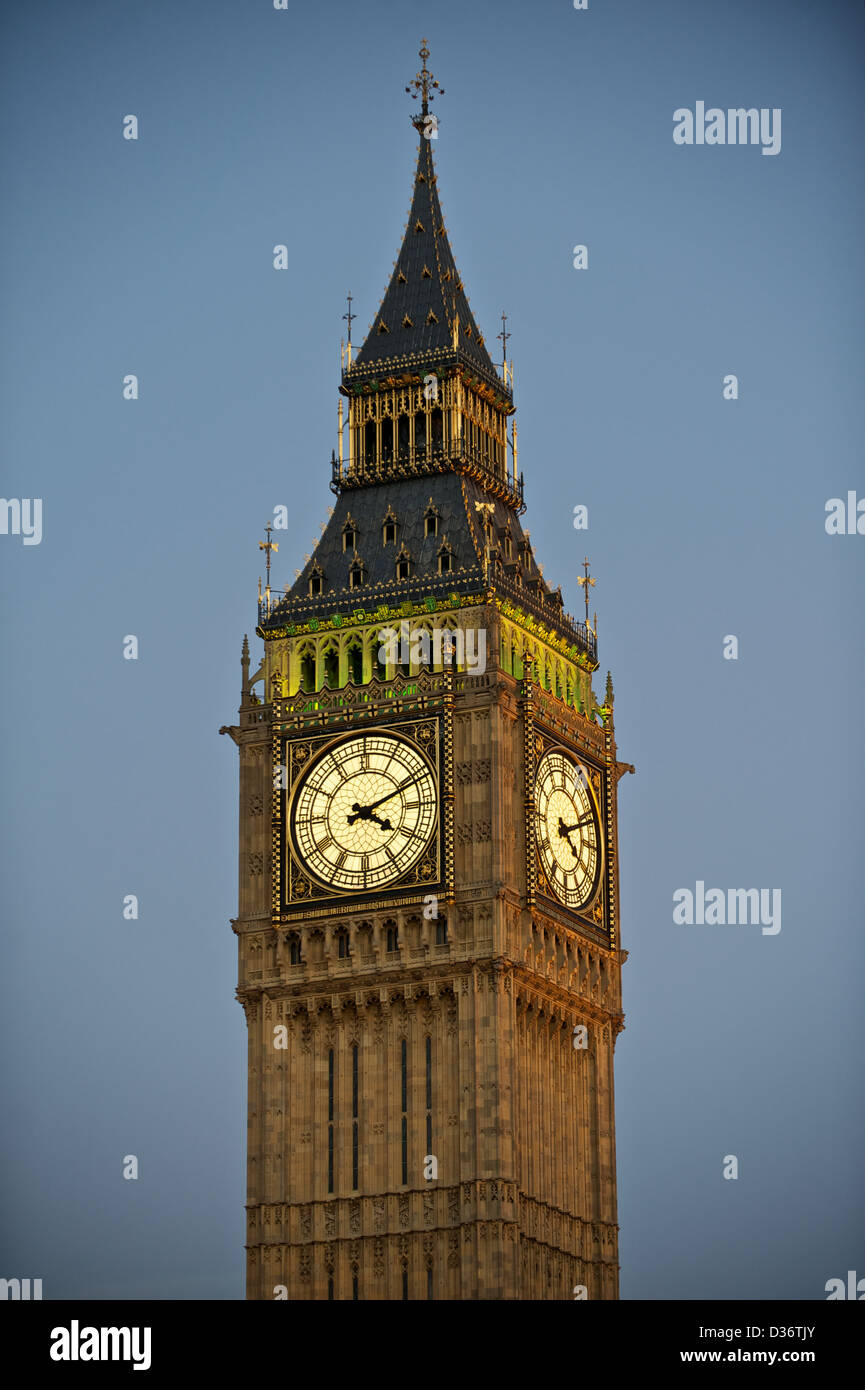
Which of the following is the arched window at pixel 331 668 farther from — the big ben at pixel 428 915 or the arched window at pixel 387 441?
the arched window at pixel 387 441

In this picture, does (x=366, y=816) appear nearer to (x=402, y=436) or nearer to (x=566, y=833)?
(x=566, y=833)

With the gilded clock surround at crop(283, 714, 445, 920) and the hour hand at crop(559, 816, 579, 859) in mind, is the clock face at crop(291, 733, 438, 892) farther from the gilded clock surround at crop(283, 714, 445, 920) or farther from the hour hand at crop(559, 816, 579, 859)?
the hour hand at crop(559, 816, 579, 859)

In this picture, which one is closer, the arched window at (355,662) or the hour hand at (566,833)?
the hour hand at (566,833)

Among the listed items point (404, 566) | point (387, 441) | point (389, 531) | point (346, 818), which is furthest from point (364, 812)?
point (387, 441)

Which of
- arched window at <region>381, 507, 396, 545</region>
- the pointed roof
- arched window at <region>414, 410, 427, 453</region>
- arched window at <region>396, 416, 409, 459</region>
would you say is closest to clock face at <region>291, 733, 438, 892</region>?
arched window at <region>381, 507, 396, 545</region>

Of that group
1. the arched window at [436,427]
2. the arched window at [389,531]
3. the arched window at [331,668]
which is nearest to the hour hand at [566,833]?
the arched window at [331,668]
